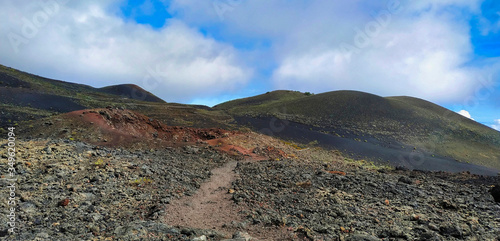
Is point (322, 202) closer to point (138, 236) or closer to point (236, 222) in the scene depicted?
point (236, 222)

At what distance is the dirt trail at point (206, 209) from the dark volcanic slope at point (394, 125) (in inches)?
856

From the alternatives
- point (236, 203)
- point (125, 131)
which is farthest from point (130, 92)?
point (236, 203)

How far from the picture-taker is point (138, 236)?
5449mm

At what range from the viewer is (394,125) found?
3925cm

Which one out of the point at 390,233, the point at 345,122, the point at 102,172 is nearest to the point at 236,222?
the point at 390,233

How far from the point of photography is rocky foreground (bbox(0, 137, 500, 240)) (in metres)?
5.96

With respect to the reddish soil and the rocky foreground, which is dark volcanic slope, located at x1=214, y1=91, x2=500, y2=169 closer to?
the reddish soil

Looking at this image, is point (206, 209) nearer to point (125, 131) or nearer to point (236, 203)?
point (236, 203)

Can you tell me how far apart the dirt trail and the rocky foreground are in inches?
9.6

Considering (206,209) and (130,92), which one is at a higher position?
(130,92)

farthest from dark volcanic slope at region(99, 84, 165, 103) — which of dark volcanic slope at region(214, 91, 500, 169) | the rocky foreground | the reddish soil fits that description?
the rocky foreground

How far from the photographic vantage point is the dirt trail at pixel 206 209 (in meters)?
7.06

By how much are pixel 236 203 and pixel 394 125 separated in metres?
39.2

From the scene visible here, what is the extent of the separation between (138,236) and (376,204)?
7.80 m
